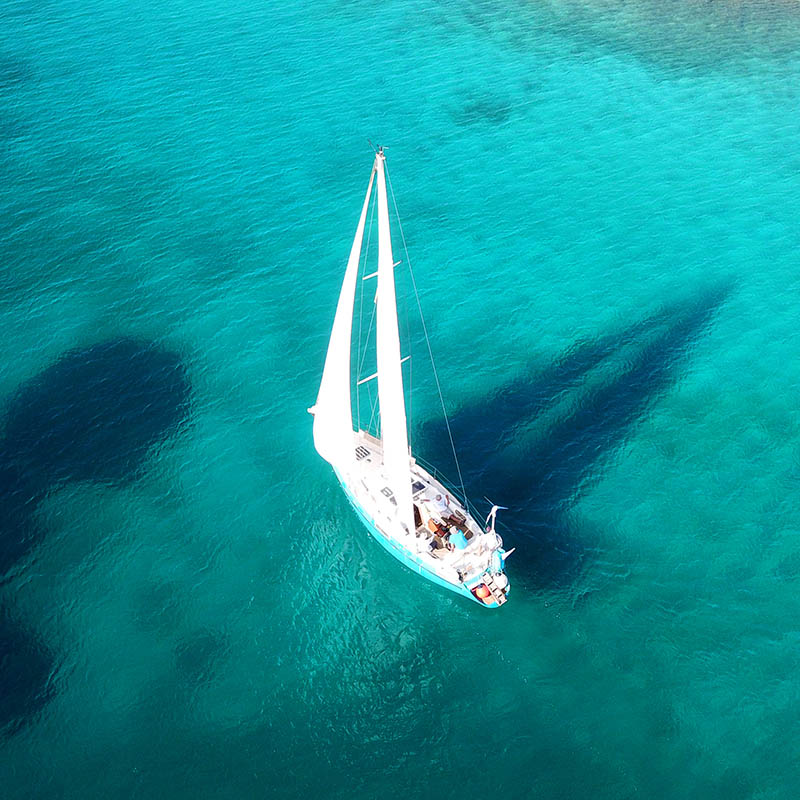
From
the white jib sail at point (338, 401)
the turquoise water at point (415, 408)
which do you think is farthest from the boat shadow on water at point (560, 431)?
the white jib sail at point (338, 401)

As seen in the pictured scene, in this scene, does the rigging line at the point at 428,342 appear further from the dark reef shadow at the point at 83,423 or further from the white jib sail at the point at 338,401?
the dark reef shadow at the point at 83,423

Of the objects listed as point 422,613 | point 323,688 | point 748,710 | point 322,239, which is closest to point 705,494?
point 748,710

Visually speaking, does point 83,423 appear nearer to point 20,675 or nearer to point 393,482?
point 20,675

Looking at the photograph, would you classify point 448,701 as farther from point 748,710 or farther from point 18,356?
point 18,356

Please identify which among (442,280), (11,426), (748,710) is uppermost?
(11,426)

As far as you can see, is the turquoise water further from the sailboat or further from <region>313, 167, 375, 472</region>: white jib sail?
<region>313, 167, 375, 472</region>: white jib sail

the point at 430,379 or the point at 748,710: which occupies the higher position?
the point at 430,379

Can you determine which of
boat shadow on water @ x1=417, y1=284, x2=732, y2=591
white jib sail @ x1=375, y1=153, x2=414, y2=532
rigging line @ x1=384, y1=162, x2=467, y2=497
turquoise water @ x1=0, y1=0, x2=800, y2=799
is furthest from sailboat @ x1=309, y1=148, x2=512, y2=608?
boat shadow on water @ x1=417, y1=284, x2=732, y2=591
